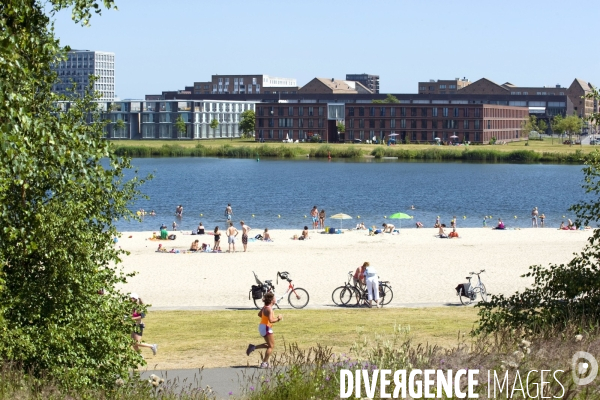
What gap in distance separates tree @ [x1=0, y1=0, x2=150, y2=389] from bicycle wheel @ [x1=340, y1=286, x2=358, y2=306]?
13349 millimetres

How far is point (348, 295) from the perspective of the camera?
83.4ft

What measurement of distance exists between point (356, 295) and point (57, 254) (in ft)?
47.6

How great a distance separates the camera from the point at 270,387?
10.3 metres

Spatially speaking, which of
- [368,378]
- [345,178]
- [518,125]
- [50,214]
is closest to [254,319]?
[50,214]

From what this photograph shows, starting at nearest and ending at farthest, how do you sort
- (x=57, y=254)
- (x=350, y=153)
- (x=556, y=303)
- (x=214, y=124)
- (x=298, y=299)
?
(x=57, y=254) → (x=556, y=303) → (x=298, y=299) → (x=350, y=153) → (x=214, y=124)

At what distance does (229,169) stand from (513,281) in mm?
91220

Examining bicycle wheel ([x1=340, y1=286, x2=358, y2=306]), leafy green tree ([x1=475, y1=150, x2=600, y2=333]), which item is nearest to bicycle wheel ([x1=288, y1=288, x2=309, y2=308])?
bicycle wheel ([x1=340, y1=286, x2=358, y2=306])

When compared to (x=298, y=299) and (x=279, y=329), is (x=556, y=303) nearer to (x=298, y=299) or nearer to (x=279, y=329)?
(x=279, y=329)

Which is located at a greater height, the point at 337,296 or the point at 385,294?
the point at 385,294

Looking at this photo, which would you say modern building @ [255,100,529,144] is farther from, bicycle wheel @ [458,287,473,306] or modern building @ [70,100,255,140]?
→ bicycle wheel @ [458,287,473,306]

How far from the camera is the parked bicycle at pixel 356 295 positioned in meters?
24.8

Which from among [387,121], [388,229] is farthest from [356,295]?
[387,121]

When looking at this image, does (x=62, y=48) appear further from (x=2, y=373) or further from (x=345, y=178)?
(x=345, y=178)

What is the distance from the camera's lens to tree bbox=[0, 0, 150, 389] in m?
10.6
